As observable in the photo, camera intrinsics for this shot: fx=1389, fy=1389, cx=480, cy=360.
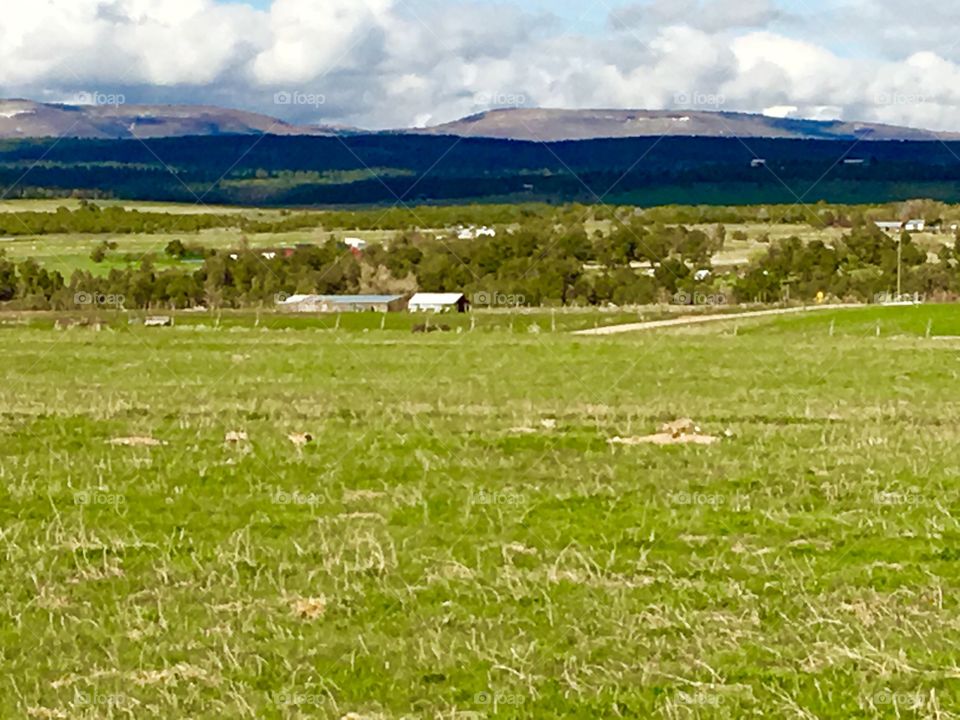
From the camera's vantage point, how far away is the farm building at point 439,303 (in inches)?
3922

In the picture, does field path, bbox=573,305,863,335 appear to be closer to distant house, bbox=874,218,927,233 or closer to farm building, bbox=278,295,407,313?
farm building, bbox=278,295,407,313

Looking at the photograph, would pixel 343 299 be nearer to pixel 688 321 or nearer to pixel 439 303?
pixel 439 303

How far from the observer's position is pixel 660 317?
85.8 metres

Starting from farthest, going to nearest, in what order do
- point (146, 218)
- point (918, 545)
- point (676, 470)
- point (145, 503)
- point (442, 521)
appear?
point (146, 218)
point (676, 470)
point (145, 503)
point (442, 521)
point (918, 545)

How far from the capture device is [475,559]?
14836 mm

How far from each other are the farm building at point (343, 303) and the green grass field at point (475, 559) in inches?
2572

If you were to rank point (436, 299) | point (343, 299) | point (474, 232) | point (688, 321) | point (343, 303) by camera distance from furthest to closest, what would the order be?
1. point (474, 232)
2. point (343, 299)
3. point (436, 299)
4. point (343, 303)
5. point (688, 321)

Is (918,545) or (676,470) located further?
(676,470)

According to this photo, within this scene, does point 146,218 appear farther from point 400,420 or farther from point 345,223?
point 400,420

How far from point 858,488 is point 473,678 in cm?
997

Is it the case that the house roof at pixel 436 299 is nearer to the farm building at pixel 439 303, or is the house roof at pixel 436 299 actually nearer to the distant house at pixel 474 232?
the farm building at pixel 439 303

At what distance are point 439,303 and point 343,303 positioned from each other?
7203 mm

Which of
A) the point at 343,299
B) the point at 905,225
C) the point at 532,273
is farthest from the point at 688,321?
the point at 905,225

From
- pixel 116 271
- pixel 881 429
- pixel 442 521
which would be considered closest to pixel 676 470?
pixel 442 521
